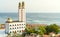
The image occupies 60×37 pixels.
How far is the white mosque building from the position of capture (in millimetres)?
4602

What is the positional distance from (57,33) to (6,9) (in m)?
1.07

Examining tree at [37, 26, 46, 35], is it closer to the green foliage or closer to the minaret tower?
the green foliage

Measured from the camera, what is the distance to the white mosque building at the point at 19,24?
15.1 feet

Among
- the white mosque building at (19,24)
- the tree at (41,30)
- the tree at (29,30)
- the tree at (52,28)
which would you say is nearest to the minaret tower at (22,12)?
the white mosque building at (19,24)

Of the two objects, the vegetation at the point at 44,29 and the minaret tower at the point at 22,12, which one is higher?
the minaret tower at the point at 22,12

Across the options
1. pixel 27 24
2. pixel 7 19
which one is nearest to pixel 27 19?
pixel 27 24

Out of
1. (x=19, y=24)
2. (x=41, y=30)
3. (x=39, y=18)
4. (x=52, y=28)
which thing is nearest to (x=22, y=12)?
(x=19, y=24)

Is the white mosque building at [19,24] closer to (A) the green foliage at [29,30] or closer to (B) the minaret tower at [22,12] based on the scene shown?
(B) the minaret tower at [22,12]

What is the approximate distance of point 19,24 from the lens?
466 centimetres

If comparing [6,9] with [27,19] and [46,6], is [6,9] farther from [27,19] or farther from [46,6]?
[46,6]

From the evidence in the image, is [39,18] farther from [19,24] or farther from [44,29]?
[19,24]

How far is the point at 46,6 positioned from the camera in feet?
15.3

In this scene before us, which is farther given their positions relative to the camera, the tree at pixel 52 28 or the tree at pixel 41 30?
the tree at pixel 52 28

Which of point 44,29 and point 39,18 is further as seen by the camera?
point 39,18
